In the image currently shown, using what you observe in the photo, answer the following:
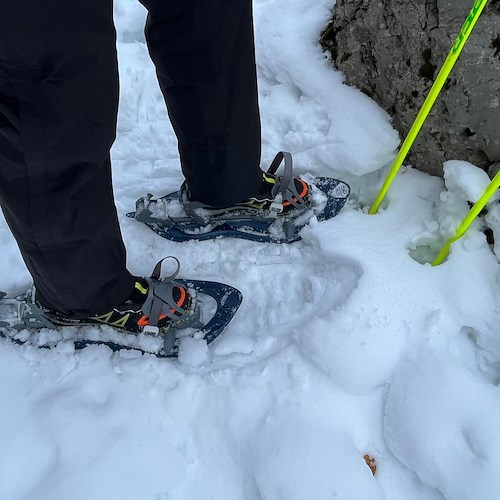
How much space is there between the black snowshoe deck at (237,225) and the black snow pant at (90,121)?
0.38ft

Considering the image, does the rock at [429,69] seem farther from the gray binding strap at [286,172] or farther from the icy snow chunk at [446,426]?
the icy snow chunk at [446,426]

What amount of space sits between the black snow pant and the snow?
24cm

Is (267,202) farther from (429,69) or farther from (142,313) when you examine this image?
(429,69)

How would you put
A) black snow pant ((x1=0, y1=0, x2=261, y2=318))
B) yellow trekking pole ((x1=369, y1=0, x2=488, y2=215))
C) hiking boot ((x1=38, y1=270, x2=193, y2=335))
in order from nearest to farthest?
black snow pant ((x1=0, y1=0, x2=261, y2=318)) → yellow trekking pole ((x1=369, y1=0, x2=488, y2=215)) → hiking boot ((x1=38, y1=270, x2=193, y2=335))

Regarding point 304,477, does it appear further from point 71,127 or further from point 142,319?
point 71,127

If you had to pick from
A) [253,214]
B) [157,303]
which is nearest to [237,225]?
[253,214]

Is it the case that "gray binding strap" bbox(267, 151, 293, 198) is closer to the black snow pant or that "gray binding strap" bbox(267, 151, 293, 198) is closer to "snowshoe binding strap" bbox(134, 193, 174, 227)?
the black snow pant

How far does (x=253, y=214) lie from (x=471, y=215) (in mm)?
657

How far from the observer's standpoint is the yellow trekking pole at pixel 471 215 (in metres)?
1.19

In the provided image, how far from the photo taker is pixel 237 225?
1568 mm

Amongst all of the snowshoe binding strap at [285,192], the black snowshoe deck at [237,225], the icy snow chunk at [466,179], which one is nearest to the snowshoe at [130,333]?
the black snowshoe deck at [237,225]

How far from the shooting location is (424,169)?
1.60 m

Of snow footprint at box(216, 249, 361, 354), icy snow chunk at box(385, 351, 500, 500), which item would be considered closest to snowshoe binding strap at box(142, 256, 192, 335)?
snow footprint at box(216, 249, 361, 354)

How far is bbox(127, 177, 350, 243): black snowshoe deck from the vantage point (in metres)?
1.55
